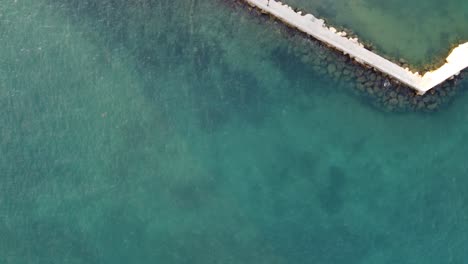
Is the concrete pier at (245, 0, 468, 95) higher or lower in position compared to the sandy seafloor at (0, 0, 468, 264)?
higher

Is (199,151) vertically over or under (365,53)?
under

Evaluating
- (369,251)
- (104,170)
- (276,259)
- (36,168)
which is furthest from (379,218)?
(36,168)

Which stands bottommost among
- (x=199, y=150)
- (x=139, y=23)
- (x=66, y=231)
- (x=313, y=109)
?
(x=66, y=231)

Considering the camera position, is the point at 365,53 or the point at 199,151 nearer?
the point at 365,53

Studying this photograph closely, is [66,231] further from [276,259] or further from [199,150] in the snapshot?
[276,259]

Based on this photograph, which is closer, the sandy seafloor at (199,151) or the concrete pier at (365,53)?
the concrete pier at (365,53)
